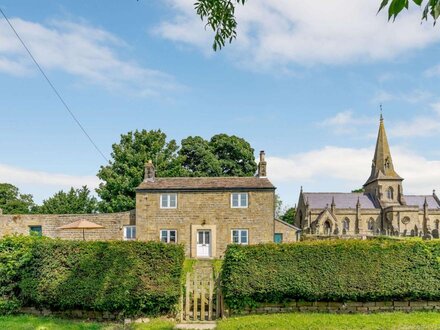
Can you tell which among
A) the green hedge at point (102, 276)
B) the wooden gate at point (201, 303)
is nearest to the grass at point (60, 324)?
the green hedge at point (102, 276)

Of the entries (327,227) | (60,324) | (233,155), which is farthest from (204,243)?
(327,227)

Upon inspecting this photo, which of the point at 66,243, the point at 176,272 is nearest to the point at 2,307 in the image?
the point at 66,243

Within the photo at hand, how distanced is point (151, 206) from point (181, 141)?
25.5 m

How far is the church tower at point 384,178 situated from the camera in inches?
2798

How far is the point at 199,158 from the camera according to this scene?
53.1 meters

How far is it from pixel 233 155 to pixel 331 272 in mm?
41333

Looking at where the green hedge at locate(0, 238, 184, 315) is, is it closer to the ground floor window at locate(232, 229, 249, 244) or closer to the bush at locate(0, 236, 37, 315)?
the bush at locate(0, 236, 37, 315)

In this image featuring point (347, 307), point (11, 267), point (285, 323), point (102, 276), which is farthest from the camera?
point (11, 267)

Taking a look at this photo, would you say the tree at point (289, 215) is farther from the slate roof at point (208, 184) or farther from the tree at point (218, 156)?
the slate roof at point (208, 184)

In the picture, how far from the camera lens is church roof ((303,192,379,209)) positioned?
69562 millimetres

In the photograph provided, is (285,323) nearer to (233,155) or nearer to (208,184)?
(208,184)

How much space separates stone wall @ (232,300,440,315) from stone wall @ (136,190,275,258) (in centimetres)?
1568

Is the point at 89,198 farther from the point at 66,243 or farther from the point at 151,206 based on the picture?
the point at 66,243

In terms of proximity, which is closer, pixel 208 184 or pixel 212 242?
pixel 212 242
